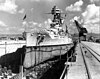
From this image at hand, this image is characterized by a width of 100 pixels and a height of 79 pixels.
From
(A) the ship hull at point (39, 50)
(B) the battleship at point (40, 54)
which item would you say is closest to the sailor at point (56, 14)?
(B) the battleship at point (40, 54)

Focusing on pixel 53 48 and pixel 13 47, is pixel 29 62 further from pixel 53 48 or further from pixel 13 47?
pixel 13 47

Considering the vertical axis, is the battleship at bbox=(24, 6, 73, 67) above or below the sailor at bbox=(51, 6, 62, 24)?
below

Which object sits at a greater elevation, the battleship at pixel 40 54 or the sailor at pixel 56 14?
the sailor at pixel 56 14

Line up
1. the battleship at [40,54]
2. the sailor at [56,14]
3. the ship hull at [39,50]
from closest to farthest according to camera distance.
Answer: the battleship at [40,54]
the ship hull at [39,50]
the sailor at [56,14]

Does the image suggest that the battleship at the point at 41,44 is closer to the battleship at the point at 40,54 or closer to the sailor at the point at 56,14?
the battleship at the point at 40,54

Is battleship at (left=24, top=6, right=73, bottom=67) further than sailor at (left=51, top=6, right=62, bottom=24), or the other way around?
sailor at (left=51, top=6, right=62, bottom=24)

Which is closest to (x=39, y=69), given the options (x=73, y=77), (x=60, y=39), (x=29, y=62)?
(x=29, y=62)

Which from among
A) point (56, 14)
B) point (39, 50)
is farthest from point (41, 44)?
point (56, 14)

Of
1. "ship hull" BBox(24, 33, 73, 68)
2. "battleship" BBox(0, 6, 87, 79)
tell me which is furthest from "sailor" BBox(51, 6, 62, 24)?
"ship hull" BBox(24, 33, 73, 68)

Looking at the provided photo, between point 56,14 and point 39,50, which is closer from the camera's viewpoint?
point 39,50

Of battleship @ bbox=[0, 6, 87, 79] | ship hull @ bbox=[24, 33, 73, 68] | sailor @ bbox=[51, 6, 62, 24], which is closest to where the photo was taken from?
battleship @ bbox=[0, 6, 87, 79]

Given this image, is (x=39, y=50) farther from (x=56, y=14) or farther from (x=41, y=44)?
(x=56, y=14)

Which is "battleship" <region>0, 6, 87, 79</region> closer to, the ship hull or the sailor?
the ship hull

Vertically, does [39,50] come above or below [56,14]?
below
